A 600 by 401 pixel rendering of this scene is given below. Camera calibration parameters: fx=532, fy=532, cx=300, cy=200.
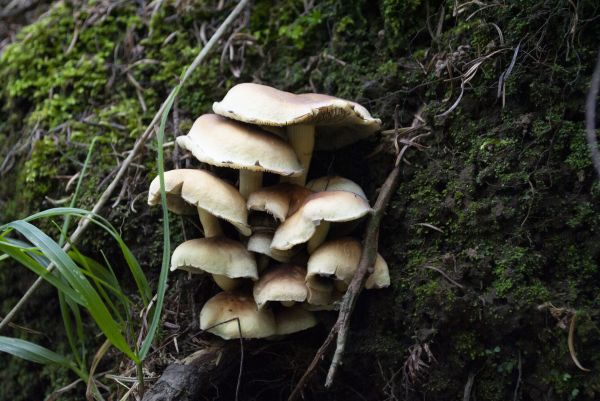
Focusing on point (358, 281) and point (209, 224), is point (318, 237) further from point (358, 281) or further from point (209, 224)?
point (209, 224)

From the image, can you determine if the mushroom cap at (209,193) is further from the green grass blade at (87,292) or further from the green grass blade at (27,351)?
the green grass blade at (27,351)

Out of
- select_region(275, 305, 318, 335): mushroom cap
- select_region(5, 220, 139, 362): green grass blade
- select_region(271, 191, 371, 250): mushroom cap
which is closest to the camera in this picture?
select_region(5, 220, 139, 362): green grass blade

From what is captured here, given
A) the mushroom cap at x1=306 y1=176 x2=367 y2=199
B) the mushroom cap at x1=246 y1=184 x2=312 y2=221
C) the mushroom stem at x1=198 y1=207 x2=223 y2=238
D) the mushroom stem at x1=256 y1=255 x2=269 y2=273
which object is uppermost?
the mushroom cap at x1=246 y1=184 x2=312 y2=221

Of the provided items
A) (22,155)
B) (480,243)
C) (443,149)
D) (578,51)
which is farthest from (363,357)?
(22,155)

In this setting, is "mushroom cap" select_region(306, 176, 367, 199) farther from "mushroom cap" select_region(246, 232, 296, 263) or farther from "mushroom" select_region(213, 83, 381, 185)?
"mushroom cap" select_region(246, 232, 296, 263)

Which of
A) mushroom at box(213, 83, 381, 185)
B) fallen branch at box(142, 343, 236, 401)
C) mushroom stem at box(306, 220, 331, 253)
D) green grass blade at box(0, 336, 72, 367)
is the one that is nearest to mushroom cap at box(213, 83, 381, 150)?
mushroom at box(213, 83, 381, 185)

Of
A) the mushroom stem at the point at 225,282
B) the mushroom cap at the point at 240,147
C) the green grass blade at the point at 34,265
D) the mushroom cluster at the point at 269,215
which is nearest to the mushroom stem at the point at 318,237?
the mushroom cluster at the point at 269,215
